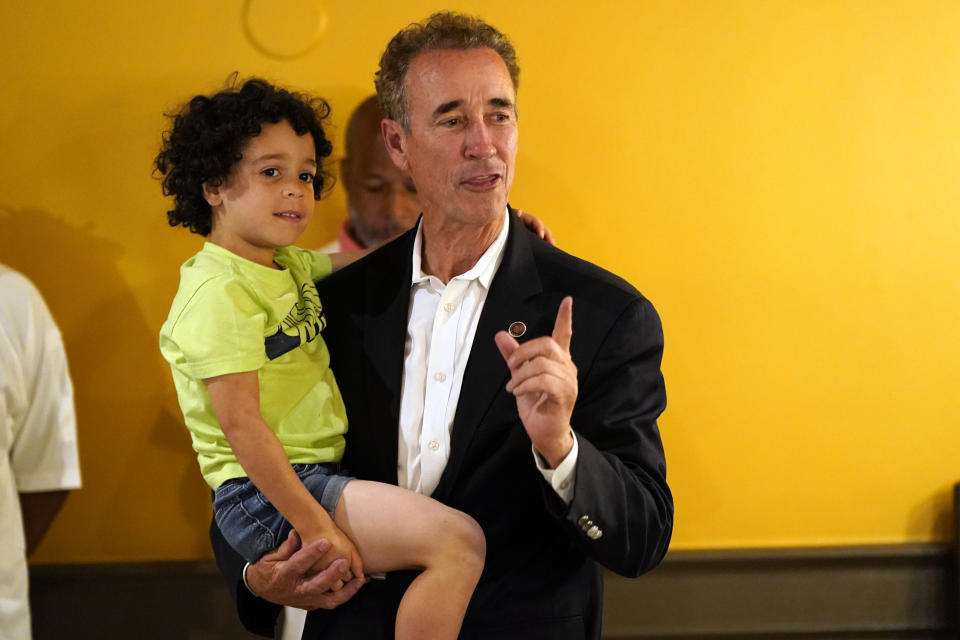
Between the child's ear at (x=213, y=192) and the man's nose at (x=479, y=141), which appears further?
the child's ear at (x=213, y=192)

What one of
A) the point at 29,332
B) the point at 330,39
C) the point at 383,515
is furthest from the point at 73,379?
the point at 383,515

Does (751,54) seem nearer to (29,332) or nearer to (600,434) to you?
(600,434)

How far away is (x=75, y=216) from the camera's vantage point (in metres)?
2.96

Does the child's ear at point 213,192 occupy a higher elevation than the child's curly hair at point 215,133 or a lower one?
lower

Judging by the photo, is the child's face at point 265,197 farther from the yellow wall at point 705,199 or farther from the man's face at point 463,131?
the yellow wall at point 705,199

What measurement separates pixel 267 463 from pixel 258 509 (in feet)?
0.44

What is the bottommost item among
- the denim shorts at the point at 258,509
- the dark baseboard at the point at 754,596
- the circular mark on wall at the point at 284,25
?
the dark baseboard at the point at 754,596

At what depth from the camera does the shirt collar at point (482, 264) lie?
183cm

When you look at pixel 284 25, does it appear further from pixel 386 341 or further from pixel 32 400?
pixel 386 341

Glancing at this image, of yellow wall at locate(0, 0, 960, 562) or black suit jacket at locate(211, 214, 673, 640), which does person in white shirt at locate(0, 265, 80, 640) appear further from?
black suit jacket at locate(211, 214, 673, 640)

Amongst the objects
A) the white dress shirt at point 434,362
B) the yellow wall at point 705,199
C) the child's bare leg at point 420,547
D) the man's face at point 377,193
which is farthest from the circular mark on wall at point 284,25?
the child's bare leg at point 420,547

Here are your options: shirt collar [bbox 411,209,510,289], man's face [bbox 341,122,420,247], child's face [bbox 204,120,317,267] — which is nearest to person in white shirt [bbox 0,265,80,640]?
man's face [bbox 341,122,420,247]

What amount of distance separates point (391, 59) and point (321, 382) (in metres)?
0.67

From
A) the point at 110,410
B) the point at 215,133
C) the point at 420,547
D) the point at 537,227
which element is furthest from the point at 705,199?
the point at 110,410
